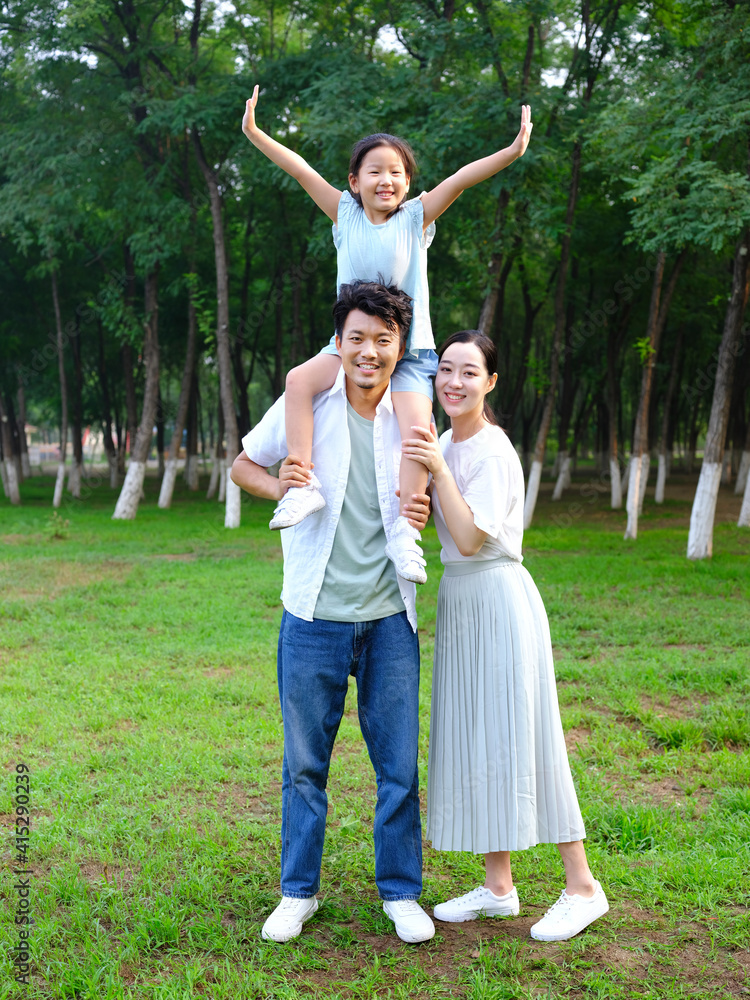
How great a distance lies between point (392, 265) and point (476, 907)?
249 centimetres

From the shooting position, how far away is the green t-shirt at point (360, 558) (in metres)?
3.05

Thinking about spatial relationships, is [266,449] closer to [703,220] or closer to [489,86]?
[703,220]

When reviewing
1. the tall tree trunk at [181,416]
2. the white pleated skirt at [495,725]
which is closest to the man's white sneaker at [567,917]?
the white pleated skirt at [495,725]

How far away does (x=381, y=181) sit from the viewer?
3123mm

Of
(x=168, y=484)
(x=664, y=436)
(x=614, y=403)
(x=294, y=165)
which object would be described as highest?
(x=294, y=165)

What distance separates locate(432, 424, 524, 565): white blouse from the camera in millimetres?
3045

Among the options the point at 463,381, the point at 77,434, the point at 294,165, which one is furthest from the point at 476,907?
the point at 77,434

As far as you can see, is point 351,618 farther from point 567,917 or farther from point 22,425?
point 22,425

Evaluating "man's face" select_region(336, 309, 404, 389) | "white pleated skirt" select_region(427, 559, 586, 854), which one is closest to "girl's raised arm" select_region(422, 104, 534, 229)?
"man's face" select_region(336, 309, 404, 389)

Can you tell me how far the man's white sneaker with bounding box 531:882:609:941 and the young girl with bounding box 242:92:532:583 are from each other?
138 cm

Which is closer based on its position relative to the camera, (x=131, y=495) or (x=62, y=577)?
(x=62, y=577)

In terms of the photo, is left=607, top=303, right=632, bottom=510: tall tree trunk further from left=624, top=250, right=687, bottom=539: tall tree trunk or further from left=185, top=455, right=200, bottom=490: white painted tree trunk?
left=185, top=455, right=200, bottom=490: white painted tree trunk

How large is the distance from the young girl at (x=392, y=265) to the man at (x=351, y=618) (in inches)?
3.3

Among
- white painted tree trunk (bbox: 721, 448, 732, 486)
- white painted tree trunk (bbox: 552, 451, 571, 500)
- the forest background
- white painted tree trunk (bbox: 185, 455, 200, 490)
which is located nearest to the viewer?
the forest background
